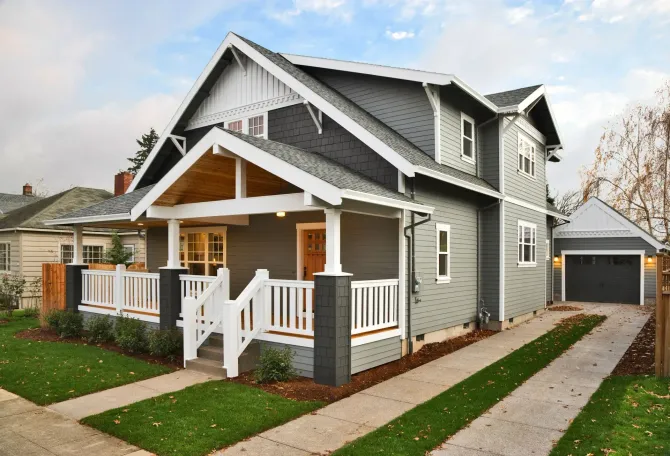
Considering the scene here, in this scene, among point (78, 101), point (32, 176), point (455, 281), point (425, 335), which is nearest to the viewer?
point (425, 335)

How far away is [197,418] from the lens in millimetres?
6277

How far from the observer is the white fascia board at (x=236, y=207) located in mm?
8344

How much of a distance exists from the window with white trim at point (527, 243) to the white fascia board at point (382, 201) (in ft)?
23.6

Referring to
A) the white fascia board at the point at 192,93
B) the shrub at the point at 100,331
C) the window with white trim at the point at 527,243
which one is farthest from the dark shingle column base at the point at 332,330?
the window with white trim at the point at 527,243

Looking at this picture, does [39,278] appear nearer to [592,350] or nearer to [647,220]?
[592,350]

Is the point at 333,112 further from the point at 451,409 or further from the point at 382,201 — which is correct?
the point at 451,409

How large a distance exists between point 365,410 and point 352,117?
6.19 meters

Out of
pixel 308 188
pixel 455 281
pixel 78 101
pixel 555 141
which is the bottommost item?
pixel 455 281

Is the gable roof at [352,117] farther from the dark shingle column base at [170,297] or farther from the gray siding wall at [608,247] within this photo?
the gray siding wall at [608,247]

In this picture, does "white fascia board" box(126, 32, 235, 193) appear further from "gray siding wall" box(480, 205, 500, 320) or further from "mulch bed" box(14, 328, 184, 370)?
"gray siding wall" box(480, 205, 500, 320)

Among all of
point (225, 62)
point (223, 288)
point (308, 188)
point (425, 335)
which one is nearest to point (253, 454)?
point (308, 188)

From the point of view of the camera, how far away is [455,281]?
12.1 metres

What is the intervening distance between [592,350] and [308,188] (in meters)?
7.79

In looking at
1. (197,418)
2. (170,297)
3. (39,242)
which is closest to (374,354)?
(197,418)
